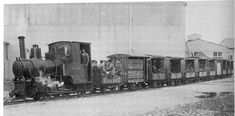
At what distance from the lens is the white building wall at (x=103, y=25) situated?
589 centimetres

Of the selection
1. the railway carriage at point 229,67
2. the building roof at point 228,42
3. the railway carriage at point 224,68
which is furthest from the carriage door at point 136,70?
the building roof at point 228,42

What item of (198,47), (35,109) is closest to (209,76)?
(198,47)

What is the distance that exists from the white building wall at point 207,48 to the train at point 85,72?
0.20m

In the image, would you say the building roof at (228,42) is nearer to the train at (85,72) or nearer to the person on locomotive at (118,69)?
the train at (85,72)

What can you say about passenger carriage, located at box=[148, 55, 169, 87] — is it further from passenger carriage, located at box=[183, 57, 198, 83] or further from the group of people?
the group of people

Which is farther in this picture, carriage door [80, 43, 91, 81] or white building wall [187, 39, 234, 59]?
carriage door [80, 43, 91, 81]

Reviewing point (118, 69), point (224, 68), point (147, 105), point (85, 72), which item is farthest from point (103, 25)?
point (224, 68)

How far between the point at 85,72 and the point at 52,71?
0.77 m

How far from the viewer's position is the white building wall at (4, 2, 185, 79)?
5.89m

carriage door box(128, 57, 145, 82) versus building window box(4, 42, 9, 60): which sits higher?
building window box(4, 42, 9, 60)

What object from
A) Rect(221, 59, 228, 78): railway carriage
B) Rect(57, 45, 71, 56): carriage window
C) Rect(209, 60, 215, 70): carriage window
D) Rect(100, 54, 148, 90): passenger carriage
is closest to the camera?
Rect(221, 59, 228, 78): railway carriage

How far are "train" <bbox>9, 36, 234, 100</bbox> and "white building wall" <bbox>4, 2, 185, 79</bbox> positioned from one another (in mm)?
235

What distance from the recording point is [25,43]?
19.6ft

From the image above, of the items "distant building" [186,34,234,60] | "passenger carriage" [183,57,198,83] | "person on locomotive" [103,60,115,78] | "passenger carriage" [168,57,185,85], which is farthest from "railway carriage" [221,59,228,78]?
"person on locomotive" [103,60,115,78]
